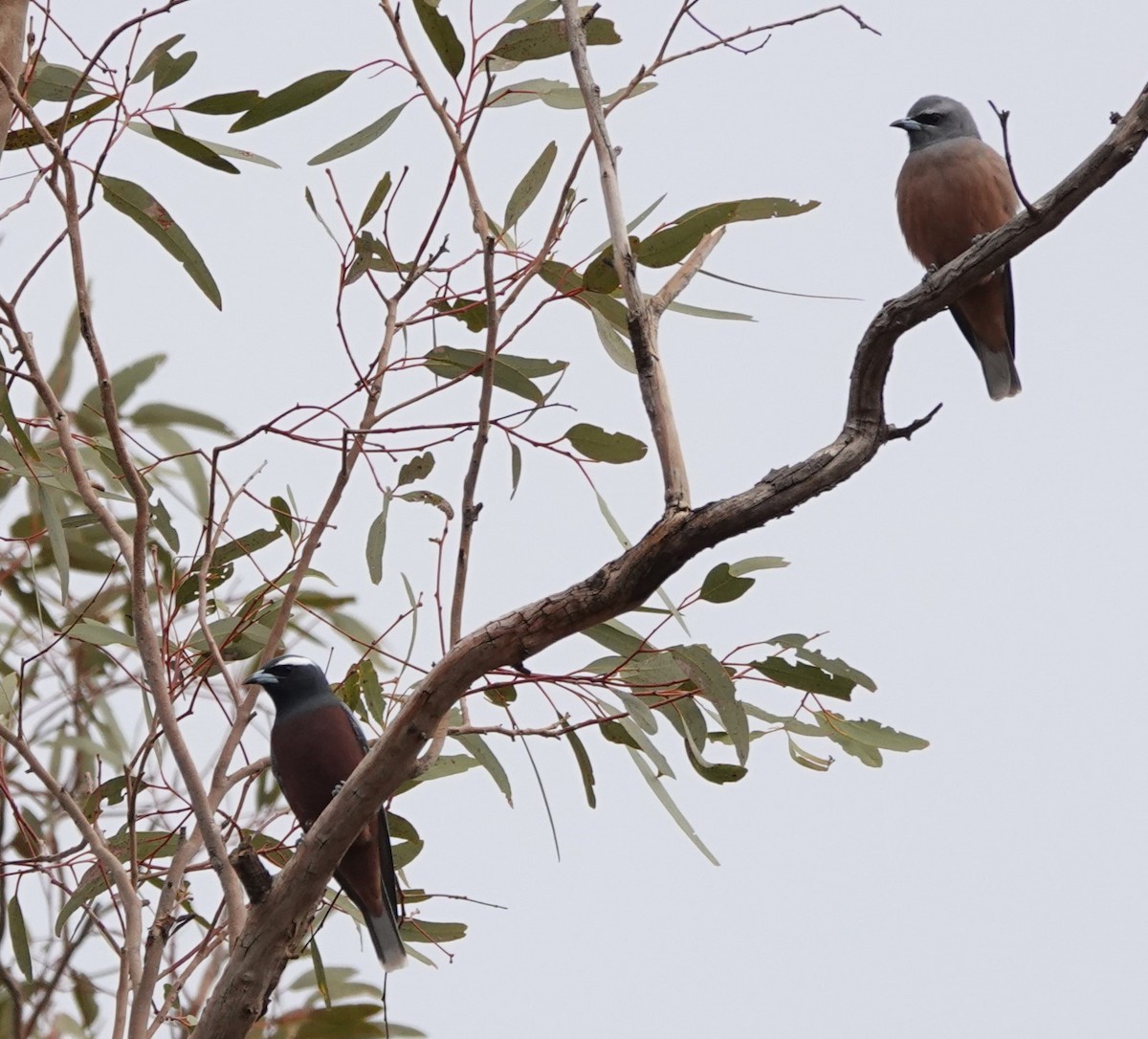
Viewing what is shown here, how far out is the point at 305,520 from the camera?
243 cm

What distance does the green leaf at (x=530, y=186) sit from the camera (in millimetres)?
2361

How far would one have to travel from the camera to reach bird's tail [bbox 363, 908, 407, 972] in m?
2.67

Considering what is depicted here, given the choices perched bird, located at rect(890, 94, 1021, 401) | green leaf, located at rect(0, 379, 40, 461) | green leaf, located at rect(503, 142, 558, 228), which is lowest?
green leaf, located at rect(0, 379, 40, 461)

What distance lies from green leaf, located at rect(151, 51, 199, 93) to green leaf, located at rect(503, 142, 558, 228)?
569mm

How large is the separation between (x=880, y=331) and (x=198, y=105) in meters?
1.28

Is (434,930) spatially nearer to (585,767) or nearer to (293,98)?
(585,767)

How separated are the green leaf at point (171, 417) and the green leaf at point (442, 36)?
1.33 metres

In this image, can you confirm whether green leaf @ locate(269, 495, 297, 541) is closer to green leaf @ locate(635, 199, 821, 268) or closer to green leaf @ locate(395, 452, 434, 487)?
green leaf @ locate(395, 452, 434, 487)

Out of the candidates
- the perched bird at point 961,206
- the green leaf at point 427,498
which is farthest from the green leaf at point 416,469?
the perched bird at point 961,206

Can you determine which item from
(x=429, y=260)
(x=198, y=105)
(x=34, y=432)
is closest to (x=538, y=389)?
(x=429, y=260)

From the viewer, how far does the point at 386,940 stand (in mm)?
2691

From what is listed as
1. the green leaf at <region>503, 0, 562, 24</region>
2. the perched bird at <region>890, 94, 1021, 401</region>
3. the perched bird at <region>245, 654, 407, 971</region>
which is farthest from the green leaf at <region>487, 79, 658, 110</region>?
the perched bird at <region>890, 94, 1021, 401</region>

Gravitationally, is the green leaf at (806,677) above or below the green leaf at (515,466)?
below

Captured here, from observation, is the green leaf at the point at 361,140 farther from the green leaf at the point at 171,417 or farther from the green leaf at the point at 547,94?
the green leaf at the point at 171,417
